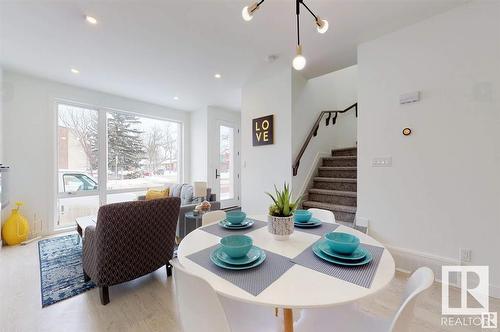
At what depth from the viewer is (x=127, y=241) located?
1794mm

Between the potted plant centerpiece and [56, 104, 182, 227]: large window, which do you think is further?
[56, 104, 182, 227]: large window

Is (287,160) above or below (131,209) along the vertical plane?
above

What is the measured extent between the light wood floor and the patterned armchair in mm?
181

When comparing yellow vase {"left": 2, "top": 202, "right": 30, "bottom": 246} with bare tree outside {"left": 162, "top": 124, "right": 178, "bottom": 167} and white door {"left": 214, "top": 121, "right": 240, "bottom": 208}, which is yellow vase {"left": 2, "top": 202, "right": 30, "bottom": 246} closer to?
bare tree outside {"left": 162, "top": 124, "right": 178, "bottom": 167}

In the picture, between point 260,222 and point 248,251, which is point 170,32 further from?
point 248,251

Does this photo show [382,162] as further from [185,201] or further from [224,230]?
[185,201]

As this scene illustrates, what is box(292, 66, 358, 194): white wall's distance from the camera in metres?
3.31

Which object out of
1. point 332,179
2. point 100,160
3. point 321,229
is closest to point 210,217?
point 321,229

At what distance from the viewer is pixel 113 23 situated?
211 centimetres

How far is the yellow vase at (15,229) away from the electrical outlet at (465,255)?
563 cm

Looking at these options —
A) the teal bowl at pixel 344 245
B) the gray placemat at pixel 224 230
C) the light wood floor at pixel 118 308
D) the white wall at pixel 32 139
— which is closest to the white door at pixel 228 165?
the white wall at pixel 32 139

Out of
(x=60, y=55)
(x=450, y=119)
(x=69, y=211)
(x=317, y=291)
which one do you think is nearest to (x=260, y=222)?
(x=317, y=291)

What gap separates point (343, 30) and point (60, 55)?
Answer: 3620 millimetres

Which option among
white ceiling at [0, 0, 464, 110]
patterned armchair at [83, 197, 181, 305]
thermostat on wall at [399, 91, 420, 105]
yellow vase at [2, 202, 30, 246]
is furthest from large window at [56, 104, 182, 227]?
thermostat on wall at [399, 91, 420, 105]
